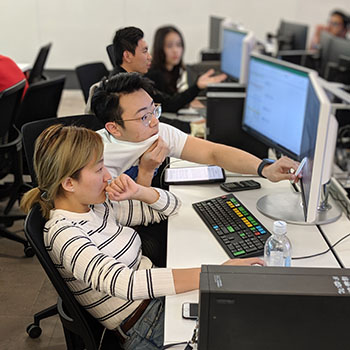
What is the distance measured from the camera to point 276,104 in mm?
1871

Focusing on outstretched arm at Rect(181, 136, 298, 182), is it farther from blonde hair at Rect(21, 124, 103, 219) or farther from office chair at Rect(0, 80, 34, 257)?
office chair at Rect(0, 80, 34, 257)

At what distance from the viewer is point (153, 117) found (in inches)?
66.1

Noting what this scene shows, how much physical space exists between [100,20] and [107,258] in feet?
17.5

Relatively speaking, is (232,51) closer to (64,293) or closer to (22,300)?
(22,300)

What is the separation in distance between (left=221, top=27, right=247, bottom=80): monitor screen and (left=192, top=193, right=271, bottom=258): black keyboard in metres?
1.92

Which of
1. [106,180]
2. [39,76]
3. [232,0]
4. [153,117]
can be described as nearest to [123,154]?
[153,117]

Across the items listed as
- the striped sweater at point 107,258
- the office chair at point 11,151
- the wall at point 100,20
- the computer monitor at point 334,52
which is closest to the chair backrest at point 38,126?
the striped sweater at point 107,258

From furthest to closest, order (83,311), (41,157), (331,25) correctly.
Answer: (331,25) → (83,311) → (41,157)

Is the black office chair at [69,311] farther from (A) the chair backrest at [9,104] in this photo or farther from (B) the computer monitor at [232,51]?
(B) the computer monitor at [232,51]

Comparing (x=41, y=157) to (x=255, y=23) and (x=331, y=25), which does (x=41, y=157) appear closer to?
(x=331, y=25)

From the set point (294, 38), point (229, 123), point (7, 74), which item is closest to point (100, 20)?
point (294, 38)

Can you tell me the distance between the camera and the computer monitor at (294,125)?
1270 millimetres

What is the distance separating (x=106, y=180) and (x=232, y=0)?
5.39m

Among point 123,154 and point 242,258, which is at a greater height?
point 123,154
